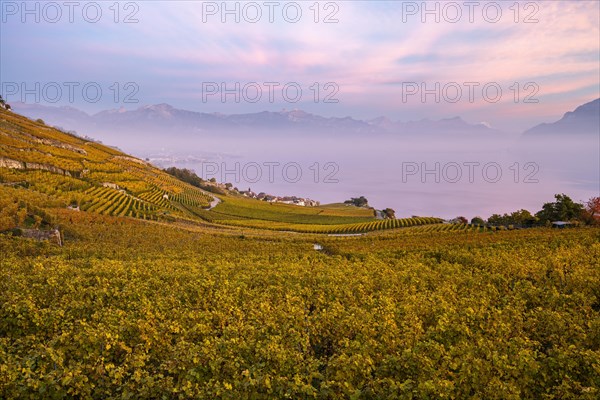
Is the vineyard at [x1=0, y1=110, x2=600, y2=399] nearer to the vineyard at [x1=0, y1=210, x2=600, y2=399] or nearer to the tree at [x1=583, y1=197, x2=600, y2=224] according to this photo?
the vineyard at [x1=0, y1=210, x2=600, y2=399]

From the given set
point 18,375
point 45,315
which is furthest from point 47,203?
point 18,375

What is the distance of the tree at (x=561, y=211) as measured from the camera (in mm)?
65194

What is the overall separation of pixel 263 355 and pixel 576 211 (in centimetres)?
7519

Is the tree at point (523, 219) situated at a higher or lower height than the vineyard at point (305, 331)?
higher

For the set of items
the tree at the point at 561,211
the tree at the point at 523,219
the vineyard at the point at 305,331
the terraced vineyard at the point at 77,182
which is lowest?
the vineyard at the point at 305,331

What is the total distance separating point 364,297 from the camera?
17.2 m

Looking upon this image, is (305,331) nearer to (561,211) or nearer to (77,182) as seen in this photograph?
(561,211)

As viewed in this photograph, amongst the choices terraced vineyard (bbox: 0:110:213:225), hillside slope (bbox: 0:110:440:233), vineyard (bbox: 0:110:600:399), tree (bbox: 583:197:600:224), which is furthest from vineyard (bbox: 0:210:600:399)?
terraced vineyard (bbox: 0:110:213:225)

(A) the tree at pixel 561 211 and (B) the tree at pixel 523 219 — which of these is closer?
(A) the tree at pixel 561 211

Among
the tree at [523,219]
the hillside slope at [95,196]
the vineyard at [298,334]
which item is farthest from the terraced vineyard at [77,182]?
the tree at [523,219]

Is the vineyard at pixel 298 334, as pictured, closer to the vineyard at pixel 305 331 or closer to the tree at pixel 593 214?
the vineyard at pixel 305 331

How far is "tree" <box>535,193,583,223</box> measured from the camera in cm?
6519

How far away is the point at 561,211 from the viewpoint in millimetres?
65688

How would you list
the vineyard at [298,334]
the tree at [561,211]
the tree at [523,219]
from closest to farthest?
the vineyard at [298,334] → the tree at [561,211] → the tree at [523,219]
